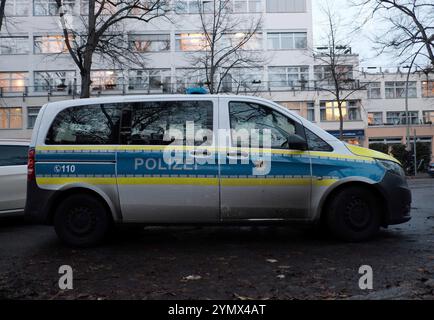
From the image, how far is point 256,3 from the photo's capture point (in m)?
46.2

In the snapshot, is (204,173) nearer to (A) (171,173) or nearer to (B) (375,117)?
(A) (171,173)

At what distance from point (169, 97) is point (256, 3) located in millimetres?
43156

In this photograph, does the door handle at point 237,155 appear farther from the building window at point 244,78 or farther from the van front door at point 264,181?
the building window at point 244,78

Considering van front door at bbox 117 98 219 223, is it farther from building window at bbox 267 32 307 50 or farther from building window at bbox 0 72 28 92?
building window at bbox 0 72 28 92

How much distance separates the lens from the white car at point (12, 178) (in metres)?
8.34

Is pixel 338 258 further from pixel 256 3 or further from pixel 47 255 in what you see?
pixel 256 3

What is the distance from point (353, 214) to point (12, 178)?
6237mm

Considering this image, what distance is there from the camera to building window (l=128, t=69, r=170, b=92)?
4453cm

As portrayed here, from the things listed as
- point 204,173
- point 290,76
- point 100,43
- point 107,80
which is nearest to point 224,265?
point 204,173

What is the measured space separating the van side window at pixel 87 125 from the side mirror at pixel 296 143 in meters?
2.36

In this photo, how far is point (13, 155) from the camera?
340 inches

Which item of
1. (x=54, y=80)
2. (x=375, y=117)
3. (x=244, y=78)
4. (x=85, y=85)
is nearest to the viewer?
(x=85, y=85)

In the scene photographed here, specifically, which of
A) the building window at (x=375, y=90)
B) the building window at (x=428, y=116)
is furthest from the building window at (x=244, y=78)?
the building window at (x=428, y=116)

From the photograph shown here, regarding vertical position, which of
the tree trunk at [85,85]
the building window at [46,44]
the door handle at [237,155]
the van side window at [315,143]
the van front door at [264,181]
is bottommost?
the van front door at [264,181]
